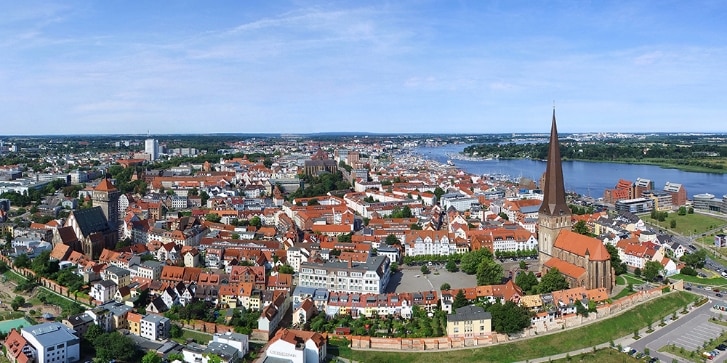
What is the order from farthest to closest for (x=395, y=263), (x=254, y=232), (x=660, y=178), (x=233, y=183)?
(x=660, y=178), (x=233, y=183), (x=254, y=232), (x=395, y=263)

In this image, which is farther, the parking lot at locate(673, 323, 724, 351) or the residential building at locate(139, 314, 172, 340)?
the residential building at locate(139, 314, 172, 340)

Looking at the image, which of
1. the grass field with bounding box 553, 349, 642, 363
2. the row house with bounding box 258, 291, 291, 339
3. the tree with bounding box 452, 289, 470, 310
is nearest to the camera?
the grass field with bounding box 553, 349, 642, 363

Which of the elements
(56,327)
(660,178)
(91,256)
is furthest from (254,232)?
(660,178)

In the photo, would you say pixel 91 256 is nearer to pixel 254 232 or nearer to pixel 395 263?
pixel 254 232

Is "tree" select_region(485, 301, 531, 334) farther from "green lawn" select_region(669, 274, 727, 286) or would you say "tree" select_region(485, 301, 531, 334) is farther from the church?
"green lawn" select_region(669, 274, 727, 286)

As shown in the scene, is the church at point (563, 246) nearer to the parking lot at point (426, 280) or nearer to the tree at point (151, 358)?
the parking lot at point (426, 280)

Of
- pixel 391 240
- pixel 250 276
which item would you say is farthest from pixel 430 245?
pixel 250 276

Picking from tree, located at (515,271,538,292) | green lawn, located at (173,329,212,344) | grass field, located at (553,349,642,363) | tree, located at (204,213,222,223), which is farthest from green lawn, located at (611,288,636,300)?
tree, located at (204,213,222,223)
